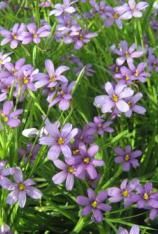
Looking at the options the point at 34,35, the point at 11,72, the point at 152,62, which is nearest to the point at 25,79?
the point at 11,72

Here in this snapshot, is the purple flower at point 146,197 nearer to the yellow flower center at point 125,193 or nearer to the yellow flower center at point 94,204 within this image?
the yellow flower center at point 125,193

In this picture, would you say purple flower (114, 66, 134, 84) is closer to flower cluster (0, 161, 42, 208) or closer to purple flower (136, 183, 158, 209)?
purple flower (136, 183, 158, 209)

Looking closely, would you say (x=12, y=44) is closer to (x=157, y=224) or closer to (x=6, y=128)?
(x=6, y=128)

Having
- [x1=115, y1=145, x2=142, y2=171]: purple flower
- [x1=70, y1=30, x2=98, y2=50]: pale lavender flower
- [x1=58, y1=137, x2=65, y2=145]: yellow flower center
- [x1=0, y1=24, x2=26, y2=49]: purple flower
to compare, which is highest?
[x1=0, y1=24, x2=26, y2=49]: purple flower

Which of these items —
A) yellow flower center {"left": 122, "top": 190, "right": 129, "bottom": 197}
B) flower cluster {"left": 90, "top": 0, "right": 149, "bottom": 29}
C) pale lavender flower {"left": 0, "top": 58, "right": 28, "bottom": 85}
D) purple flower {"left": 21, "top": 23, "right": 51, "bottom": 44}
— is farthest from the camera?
flower cluster {"left": 90, "top": 0, "right": 149, "bottom": 29}

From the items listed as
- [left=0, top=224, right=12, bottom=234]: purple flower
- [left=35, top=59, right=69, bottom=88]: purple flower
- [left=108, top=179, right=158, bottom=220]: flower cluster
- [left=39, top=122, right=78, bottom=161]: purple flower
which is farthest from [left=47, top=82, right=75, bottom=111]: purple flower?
[left=0, top=224, right=12, bottom=234]: purple flower

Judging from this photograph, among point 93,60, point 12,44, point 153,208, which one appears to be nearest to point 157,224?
point 153,208

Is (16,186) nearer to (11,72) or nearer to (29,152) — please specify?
(29,152)
